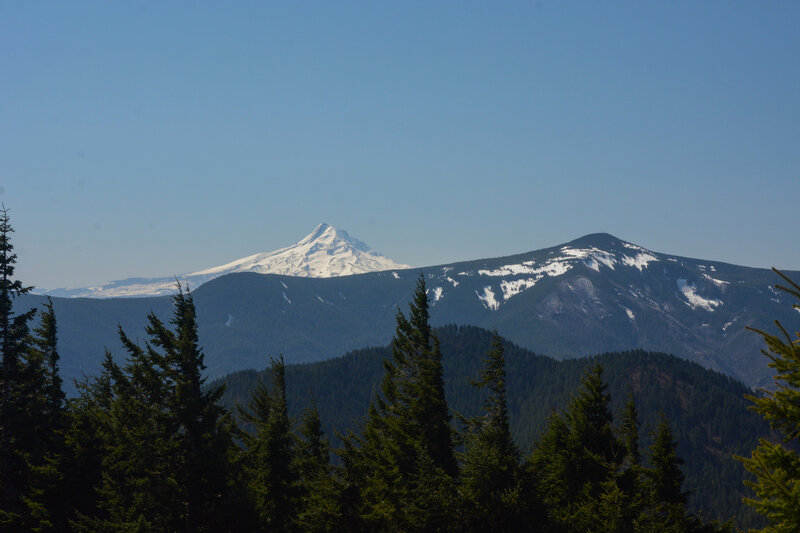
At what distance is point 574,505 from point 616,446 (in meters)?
5.32

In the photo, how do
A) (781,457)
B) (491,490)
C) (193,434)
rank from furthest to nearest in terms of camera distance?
(193,434) → (491,490) → (781,457)

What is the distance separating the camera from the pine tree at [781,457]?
12.8m

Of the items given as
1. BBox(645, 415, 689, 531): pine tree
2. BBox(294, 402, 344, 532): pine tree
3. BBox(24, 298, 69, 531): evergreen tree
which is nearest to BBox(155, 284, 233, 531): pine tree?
BBox(294, 402, 344, 532): pine tree

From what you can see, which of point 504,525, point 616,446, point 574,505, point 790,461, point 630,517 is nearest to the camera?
point 790,461

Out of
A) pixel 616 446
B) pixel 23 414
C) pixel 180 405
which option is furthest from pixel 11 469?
pixel 616 446

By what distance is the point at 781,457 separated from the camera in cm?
1352

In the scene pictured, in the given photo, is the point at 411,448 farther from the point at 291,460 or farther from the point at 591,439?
the point at 591,439

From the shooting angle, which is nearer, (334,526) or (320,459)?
(334,526)

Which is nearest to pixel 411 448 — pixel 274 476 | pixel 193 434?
pixel 274 476

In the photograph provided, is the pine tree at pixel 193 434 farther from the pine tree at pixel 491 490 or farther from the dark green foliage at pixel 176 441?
the pine tree at pixel 491 490

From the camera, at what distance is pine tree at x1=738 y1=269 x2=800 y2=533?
41.9 ft

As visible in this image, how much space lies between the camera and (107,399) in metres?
47.8

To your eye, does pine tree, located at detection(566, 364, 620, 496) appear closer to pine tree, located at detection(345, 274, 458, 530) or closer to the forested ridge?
the forested ridge

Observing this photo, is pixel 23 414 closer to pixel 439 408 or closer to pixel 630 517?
pixel 439 408
